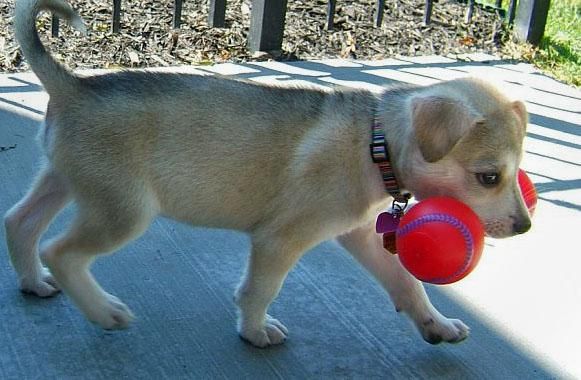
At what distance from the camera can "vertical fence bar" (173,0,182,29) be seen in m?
6.93

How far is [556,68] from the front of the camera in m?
7.66

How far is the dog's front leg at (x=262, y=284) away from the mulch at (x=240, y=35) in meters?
3.33

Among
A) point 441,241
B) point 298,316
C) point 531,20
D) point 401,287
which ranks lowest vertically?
point 298,316

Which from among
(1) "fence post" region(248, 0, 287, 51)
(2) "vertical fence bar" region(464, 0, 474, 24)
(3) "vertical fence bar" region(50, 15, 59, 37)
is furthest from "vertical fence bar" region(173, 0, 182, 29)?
(2) "vertical fence bar" region(464, 0, 474, 24)

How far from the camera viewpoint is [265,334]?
351cm

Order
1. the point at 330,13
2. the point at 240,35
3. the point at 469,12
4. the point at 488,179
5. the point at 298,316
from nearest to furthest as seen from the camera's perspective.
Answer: the point at 488,179, the point at 298,316, the point at 240,35, the point at 330,13, the point at 469,12

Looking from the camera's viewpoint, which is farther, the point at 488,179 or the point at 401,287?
the point at 401,287

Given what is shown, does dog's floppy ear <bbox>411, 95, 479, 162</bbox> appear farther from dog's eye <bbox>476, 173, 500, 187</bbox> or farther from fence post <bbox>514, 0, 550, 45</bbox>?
fence post <bbox>514, 0, 550, 45</bbox>

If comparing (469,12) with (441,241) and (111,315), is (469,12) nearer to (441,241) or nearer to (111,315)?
(441,241)

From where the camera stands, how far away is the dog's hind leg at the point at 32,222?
3.63 metres

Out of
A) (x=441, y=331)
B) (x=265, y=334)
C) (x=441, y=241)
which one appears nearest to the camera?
(x=441, y=241)

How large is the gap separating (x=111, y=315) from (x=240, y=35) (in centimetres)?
430

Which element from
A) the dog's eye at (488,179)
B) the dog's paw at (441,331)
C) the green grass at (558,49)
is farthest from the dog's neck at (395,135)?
the green grass at (558,49)

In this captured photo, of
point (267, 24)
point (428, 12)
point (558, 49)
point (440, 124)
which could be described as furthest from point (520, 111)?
point (558, 49)
